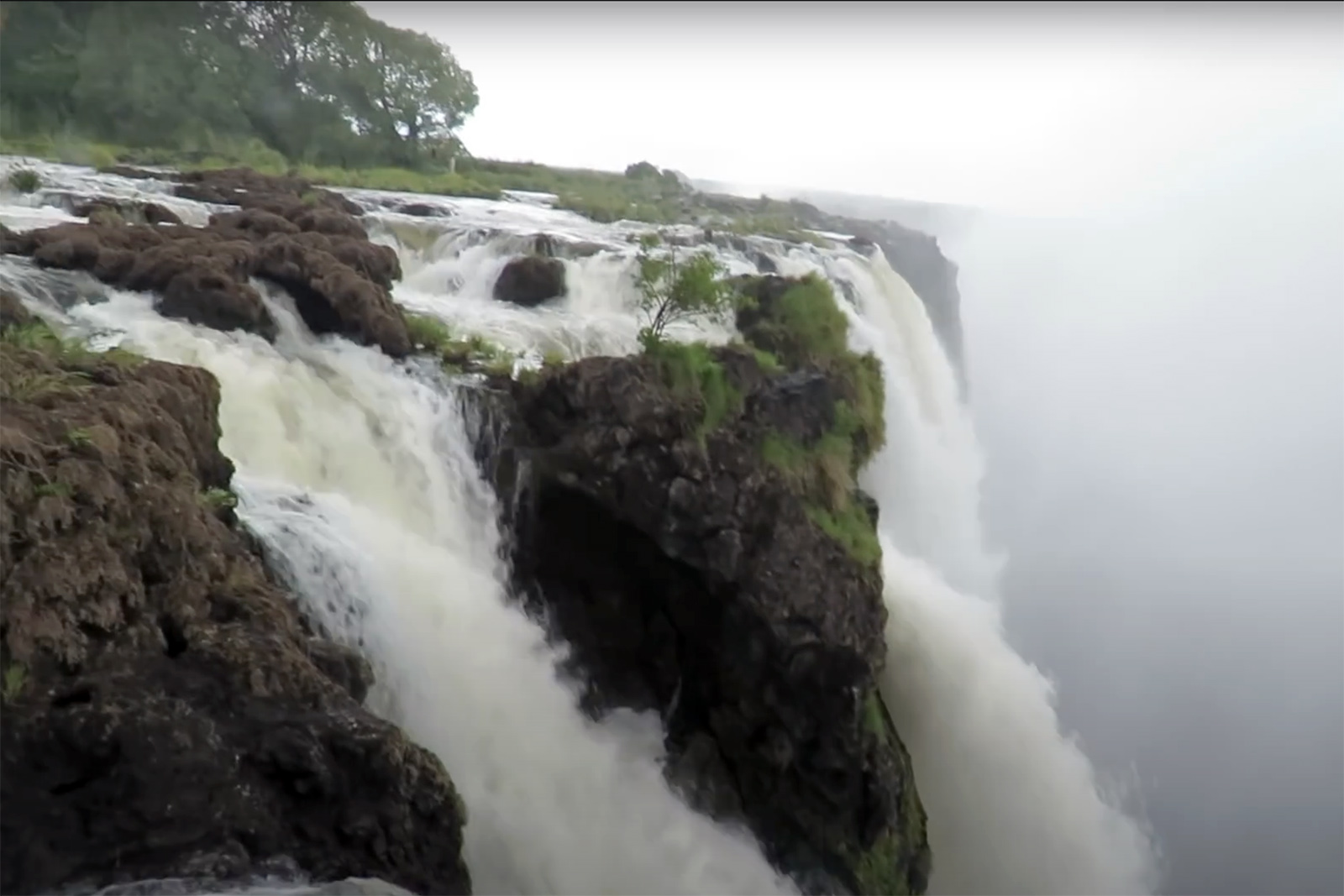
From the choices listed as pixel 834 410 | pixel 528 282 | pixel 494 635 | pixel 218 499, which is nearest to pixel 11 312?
pixel 218 499

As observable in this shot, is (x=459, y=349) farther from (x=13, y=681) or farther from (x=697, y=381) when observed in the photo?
(x=13, y=681)

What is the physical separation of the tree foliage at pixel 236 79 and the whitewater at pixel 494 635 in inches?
148

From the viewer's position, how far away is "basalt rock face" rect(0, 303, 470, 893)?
10.7 feet

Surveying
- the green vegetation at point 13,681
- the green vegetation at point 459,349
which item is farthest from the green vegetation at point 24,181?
the green vegetation at point 13,681

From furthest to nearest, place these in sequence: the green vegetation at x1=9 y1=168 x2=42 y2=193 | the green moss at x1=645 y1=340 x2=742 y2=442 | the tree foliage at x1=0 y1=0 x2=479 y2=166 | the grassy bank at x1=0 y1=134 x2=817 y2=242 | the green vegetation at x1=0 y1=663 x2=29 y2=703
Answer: the tree foliage at x1=0 y1=0 x2=479 y2=166 < the grassy bank at x1=0 y1=134 x2=817 y2=242 < the green vegetation at x1=9 y1=168 x2=42 y2=193 < the green moss at x1=645 y1=340 x2=742 y2=442 < the green vegetation at x1=0 y1=663 x2=29 y2=703

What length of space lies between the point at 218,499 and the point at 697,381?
3.56 meters

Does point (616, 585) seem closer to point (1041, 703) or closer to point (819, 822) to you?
point (819, 822)

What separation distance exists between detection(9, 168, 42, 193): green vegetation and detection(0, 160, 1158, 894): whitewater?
199 mm

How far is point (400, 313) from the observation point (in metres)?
7.87

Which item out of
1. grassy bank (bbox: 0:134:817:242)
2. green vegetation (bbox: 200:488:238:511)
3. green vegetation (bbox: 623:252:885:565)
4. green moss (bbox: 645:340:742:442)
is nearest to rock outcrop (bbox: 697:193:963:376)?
grassy bank (bbox: 0:134:817:242)

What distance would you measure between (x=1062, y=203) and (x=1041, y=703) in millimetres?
18002

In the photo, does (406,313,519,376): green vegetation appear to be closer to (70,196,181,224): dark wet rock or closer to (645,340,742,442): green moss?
(645,340,742,442): green moss

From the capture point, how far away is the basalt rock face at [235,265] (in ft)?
22.8

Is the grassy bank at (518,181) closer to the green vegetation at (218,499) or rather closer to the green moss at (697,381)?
the green moss at (697,381)
